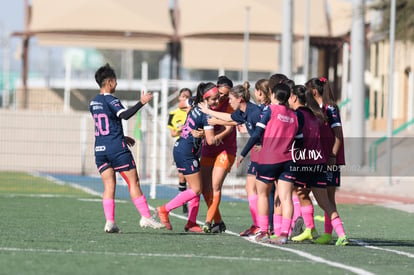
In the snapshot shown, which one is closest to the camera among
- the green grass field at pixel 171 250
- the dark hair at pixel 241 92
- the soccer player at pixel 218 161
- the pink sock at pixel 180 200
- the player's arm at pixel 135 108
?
the green grass field at pixel 171 250

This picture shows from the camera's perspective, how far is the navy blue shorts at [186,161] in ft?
48.1

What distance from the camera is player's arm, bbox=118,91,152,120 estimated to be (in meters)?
13.4

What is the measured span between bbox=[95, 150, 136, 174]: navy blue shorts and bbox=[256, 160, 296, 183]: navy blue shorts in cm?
174

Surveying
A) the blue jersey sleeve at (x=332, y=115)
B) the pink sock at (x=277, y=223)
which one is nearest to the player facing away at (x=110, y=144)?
the pink sock at (x=277, y=223)

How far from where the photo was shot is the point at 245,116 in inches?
555

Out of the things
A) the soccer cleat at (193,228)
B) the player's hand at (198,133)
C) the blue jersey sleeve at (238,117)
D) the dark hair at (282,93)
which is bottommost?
the soccer cleat at (193,228)

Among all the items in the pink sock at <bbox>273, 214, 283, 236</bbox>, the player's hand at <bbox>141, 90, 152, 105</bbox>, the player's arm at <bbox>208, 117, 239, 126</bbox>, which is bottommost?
the pink sock at <bbox>273, 214, 283, 236</bbox>

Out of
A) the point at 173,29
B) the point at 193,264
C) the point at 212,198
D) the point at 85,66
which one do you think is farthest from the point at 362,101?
the point at 85,66

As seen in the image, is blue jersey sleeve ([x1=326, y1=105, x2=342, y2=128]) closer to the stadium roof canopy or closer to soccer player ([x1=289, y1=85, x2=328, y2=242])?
soccer player ([x1=289, y1=85, x2=328, y2=242])

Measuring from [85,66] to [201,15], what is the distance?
218 ft

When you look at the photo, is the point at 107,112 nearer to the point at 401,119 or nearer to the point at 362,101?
the point at 362,101

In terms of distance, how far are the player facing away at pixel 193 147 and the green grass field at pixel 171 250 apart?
0.37 m

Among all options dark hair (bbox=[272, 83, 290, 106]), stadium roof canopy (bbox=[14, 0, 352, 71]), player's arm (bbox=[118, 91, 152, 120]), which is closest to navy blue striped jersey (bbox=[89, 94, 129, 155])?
player's arm (bbox=[118, 91, 152, 120])

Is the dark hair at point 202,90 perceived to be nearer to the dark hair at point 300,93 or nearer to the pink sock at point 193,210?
the pink sock at point 193,210
